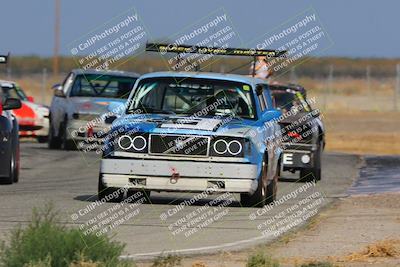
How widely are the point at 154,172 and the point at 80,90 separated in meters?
14.6

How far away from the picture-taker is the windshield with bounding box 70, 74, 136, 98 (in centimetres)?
3119

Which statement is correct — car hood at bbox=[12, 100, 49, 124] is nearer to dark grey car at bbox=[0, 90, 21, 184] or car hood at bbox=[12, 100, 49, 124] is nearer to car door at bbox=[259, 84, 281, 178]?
dark grey car at bbox=[0, 90, 21, 184]

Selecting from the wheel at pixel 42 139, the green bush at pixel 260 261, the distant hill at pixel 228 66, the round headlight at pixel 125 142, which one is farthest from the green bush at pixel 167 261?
the distant hill at pixel 228 66

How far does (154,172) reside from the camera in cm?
1694

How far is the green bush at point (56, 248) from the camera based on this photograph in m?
10.0

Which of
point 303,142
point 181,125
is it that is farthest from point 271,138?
point 303,142

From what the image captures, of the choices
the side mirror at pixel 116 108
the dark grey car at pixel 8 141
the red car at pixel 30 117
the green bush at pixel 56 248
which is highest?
the green bush at pixel 56 248

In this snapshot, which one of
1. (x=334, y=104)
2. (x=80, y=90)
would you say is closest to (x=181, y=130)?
(x=80, y=90)

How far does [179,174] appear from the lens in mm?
16922

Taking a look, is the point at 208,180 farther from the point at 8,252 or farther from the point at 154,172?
the point at 8,252

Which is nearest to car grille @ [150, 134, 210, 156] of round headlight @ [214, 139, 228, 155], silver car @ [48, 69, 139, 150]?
round headlight @ [214, 139, 228, 155]

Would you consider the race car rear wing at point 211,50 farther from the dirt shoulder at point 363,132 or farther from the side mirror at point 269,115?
the dirt shoulder at point 363,132

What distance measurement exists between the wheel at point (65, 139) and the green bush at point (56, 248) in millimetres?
20641

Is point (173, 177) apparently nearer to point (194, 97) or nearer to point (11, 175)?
point (194, 97)
